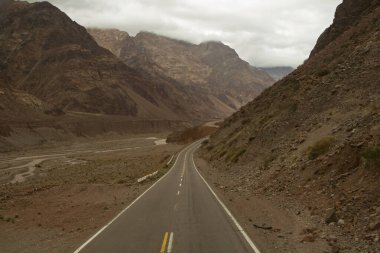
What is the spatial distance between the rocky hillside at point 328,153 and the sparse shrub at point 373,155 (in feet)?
0.12

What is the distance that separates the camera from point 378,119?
18875mm

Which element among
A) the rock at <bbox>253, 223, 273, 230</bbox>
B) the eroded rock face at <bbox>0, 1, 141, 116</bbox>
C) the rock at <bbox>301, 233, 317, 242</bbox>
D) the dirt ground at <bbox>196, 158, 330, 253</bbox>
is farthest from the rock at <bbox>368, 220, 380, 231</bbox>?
the eroded rock face at <bbox>0, 1, 141, 116</bbox>

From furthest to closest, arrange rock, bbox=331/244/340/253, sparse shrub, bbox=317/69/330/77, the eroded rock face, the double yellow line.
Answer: the eroded rock face → sparse shrub, bbox=317/69/330/77 → the double yellow line → rock, bbox=331/244/340/253

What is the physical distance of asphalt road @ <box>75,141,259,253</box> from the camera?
12.6 metres

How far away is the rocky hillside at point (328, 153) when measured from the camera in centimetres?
1330

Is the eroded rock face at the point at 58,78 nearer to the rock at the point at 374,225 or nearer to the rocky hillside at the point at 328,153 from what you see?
the rocky hillside at the point at 328,153

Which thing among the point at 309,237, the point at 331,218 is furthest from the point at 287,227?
the point at 309,237

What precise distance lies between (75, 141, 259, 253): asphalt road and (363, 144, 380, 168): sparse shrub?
17.2ft

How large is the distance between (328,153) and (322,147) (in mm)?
1149

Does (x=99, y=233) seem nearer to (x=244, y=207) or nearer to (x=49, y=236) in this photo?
(x=49, y=236)

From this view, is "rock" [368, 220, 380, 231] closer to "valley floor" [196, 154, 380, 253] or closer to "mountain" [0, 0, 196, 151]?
"valley floor" [196, 154, 380, 253]

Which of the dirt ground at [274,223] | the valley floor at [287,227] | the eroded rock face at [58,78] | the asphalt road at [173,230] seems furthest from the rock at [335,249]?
the eroded rock face at [58,78]

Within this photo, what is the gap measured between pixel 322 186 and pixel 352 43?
75.5 ft

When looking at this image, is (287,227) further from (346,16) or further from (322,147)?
(346,16)
